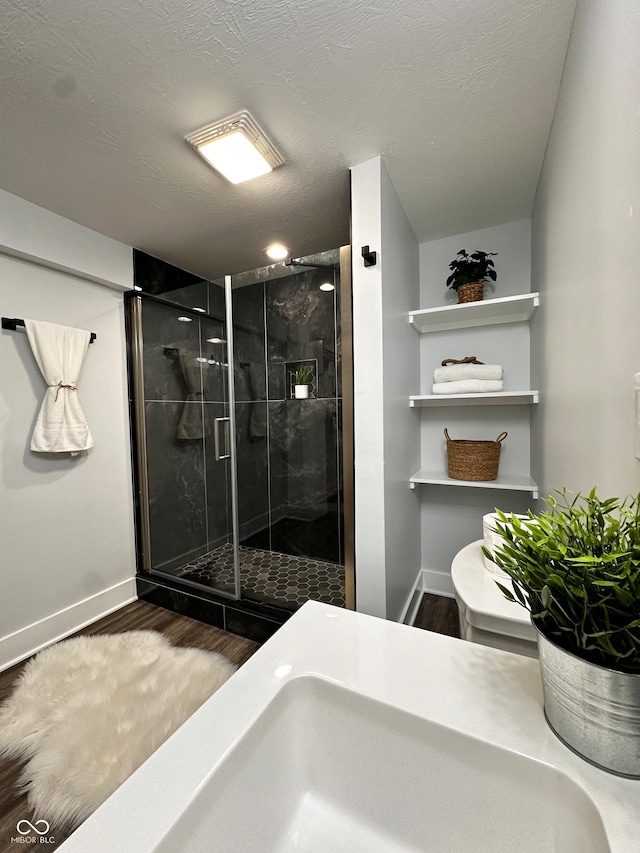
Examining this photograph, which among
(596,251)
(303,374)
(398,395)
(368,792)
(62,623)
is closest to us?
(368,792)

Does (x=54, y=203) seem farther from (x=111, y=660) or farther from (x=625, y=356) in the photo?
(x=625, y=356)

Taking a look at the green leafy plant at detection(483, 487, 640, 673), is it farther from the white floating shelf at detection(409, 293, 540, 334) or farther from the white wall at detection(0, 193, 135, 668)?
the white wall at detection(0, 193, 135, 668)

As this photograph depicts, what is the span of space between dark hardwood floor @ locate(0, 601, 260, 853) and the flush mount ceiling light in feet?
7.37

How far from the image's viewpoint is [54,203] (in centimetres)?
192

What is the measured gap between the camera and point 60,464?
2.14 meters

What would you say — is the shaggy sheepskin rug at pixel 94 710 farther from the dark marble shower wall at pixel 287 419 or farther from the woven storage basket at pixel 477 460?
the woven storage basket at pixel 477 460

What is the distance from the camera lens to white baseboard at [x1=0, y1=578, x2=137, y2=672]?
1881mm

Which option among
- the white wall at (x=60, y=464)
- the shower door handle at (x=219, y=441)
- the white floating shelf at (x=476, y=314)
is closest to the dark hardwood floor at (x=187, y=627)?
the white wall at (x=60, y=464)

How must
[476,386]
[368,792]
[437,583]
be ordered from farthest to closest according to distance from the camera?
[437,583]
[476,386]
[368,792]

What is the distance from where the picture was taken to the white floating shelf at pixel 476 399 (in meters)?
1.90

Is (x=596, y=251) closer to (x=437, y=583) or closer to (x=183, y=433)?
(x=437, y=583)

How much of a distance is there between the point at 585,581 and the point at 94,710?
6.27ft

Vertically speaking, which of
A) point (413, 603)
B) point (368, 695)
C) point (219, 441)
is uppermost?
→ point (219, 441)

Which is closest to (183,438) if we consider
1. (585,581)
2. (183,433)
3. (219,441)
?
(183,433)
